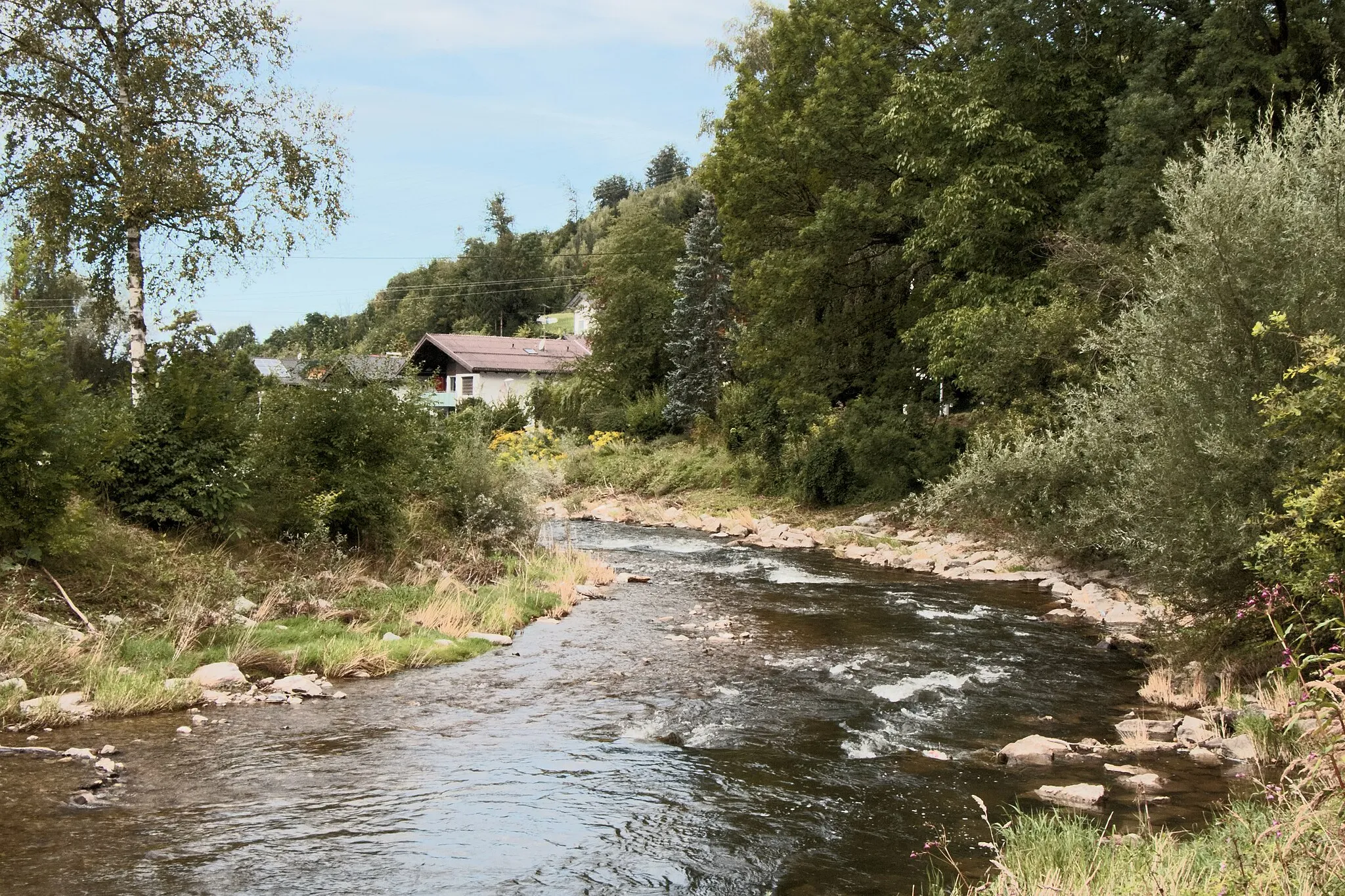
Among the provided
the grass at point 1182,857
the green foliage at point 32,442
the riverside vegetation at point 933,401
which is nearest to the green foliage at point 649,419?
the riverside vegetation at point 933,401

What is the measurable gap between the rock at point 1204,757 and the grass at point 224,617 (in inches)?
344

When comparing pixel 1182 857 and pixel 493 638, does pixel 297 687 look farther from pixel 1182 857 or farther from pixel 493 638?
pixel 1182 857

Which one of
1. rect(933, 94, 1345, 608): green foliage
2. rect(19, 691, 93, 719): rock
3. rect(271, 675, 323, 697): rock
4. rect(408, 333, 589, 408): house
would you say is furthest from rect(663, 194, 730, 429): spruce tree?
rect(19, 691, 93, 719): rock

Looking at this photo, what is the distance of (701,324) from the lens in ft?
142

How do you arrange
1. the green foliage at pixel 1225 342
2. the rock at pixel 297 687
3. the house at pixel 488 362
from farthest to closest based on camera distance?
1. the house at pixel 488 362
2. the rock at pixel 297 687
3. the green foliage at pixel 1225 342

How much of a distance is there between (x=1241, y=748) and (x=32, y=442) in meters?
13.1

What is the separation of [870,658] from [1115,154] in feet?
49.1

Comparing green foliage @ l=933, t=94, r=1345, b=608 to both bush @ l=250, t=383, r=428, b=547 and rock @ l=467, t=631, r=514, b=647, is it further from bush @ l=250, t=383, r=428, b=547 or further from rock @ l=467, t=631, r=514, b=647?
bush @ l=250, t=383, r=428, b=547

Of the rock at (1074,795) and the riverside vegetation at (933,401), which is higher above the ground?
the riverside vegetation at (933,401)

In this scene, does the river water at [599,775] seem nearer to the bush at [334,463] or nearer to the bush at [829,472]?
the bush at [334,463]

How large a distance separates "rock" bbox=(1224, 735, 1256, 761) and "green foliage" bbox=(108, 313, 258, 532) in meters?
13.0

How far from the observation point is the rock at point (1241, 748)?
9047mm

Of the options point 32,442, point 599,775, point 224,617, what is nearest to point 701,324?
point 224,617

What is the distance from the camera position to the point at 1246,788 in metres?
8.31
